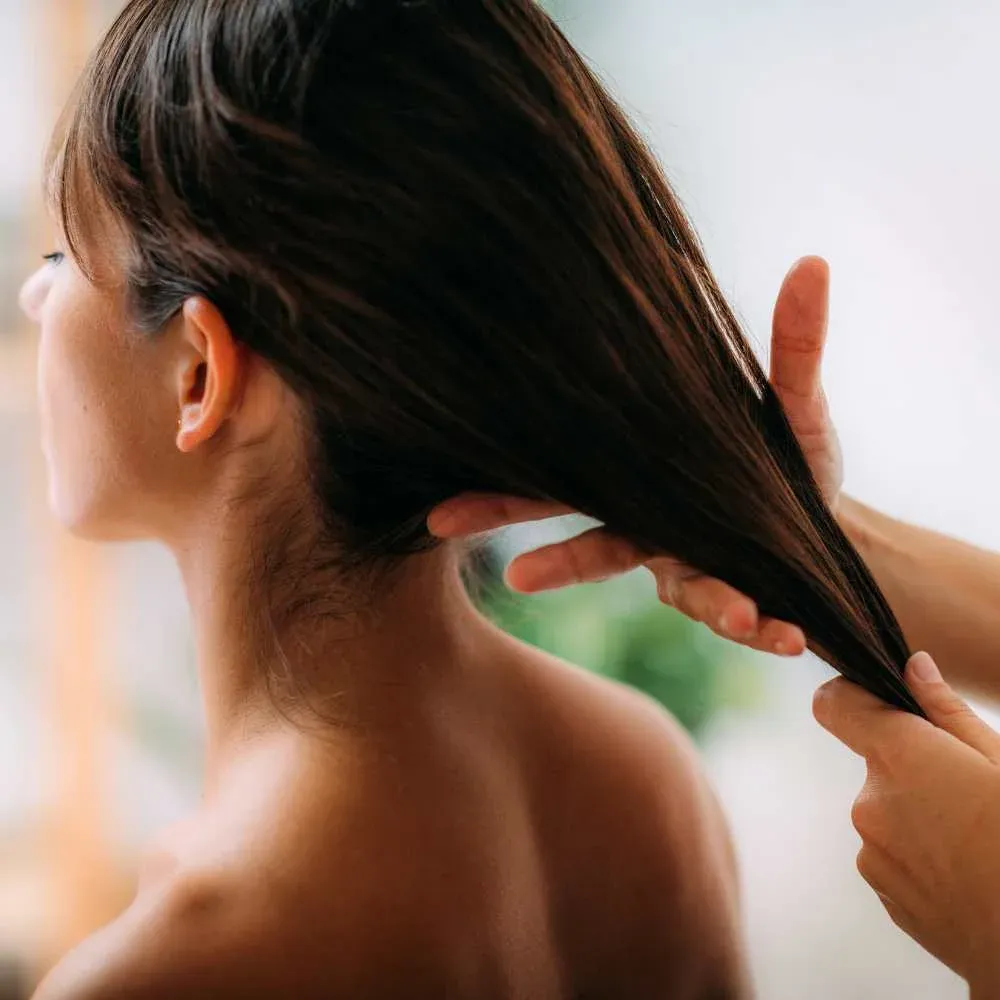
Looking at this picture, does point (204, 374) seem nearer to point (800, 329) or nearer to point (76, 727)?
point (800, 329)

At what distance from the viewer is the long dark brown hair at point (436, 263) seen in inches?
24.3

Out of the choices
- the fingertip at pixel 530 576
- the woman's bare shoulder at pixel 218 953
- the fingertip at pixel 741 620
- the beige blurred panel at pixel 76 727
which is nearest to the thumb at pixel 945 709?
the fingertip at pixel 741 620

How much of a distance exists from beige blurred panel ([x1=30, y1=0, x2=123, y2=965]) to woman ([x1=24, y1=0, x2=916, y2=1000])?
1.69 feet

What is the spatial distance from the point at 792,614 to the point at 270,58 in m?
0.44

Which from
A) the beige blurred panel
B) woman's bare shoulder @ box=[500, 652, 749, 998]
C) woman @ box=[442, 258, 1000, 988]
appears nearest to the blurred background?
the beige blurred panel

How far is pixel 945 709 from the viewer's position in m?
0.72

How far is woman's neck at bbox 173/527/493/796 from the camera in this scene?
73 cm

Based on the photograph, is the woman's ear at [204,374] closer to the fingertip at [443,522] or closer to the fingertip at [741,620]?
the fingertip at [443,522]

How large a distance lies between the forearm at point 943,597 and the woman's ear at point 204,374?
477 millimetres

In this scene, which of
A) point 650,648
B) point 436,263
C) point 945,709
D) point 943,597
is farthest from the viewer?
point 650,648

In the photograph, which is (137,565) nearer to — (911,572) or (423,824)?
(423,824)

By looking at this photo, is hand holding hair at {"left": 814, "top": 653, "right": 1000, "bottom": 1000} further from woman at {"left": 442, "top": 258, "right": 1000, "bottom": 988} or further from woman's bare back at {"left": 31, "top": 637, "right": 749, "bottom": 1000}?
woman's bare back at {"left": 31, "top": 637, "right": 749, "bottom": 1000}

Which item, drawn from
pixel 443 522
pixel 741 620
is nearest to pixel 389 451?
pixel 443 522

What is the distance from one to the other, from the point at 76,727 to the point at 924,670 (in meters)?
0.98
